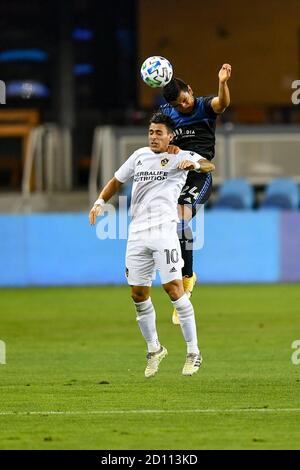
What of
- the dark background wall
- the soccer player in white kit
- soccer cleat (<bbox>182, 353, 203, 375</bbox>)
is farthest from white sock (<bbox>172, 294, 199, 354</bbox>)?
the dark background wall

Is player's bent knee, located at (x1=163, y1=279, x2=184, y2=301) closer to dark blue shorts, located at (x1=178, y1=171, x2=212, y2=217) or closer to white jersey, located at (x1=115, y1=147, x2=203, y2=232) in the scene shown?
white jersey, located at (x1=115, y1=147, x2=203, y2=232)

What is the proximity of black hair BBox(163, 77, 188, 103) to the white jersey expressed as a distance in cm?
96

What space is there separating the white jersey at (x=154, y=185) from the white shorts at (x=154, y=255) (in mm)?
79

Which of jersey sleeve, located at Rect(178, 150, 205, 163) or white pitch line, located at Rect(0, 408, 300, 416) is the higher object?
jersey sleeve, located at Rect(178, 150, 205, 163)

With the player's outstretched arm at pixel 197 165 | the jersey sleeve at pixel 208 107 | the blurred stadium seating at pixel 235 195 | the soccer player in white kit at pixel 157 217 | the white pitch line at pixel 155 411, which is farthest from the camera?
the blurred stadium seating at pixel 235 195

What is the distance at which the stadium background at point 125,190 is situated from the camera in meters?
14.3

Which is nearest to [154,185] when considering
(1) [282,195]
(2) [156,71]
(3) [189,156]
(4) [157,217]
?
(4) [157,217]

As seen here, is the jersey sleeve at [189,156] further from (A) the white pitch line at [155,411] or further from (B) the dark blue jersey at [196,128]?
(A) the white pitch line at [155,411]

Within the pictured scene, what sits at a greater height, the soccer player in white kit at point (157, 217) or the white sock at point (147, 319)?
the soccer player in white kit at point (157, 217)

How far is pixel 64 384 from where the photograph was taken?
499 inches

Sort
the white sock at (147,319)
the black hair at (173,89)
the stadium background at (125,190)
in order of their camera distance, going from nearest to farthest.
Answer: the white sock at (147,319) < the black hair at (173,89) < the stadium background at (125,190)

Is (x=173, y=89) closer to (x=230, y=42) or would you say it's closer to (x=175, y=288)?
(x=175, y=288)

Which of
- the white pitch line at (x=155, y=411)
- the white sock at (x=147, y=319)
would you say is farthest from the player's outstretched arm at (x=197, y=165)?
the white pitch line at (x=155, y=411)

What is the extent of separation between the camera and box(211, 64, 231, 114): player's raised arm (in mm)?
12529
